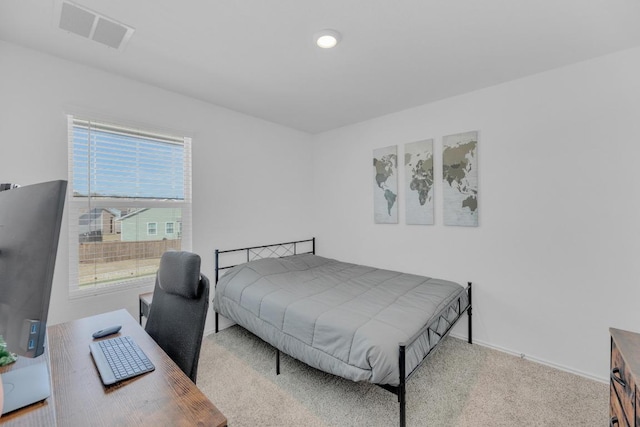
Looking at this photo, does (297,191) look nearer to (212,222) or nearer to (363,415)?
(212,222)

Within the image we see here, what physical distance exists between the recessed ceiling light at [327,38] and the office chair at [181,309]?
162 centimetres

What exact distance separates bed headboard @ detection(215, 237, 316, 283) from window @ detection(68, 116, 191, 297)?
0.43 metres

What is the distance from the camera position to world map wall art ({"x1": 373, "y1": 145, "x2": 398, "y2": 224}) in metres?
3.28

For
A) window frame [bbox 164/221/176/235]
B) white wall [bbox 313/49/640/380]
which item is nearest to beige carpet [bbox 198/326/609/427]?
white wall [bbox 313/49/640/380]

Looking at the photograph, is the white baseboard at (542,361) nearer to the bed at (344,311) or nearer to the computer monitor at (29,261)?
the bed at (344,311)

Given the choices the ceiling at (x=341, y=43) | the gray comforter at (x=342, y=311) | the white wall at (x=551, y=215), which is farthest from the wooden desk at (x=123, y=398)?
the white wall at (x=551, y=215)

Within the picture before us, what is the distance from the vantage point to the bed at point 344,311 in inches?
64.9

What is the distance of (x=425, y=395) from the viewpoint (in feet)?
6.58

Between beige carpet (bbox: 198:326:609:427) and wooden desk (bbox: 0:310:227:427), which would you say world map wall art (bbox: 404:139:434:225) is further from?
wooden desk (bbox: 0:310:227:427)

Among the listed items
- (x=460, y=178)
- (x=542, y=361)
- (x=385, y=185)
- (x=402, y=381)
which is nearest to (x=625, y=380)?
(x=402, y=381)

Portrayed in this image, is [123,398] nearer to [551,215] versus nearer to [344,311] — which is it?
[344,311]

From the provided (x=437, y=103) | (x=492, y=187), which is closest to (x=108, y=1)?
(x=437, y=103)

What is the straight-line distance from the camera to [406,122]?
3180 mm

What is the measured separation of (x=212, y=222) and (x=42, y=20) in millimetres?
1911
